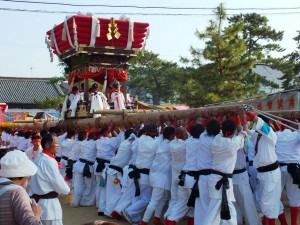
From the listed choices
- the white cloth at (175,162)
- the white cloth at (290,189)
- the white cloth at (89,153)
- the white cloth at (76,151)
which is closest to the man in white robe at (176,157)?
the white cloth at (175,162)

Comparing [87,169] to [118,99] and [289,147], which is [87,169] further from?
[118,99]

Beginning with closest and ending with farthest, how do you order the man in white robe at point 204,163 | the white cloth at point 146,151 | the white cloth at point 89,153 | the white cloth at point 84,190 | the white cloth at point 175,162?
the man in white robe at point 204,163 → the white cloth at point 175,162 → the white cloth at point 146,151 → the white cloth at point 89,153 → the white cloth at point 84,190

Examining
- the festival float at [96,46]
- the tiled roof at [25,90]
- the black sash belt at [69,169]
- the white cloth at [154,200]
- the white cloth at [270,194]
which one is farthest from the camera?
the tiled roof at [25,90]

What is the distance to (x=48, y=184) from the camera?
16.1 ft

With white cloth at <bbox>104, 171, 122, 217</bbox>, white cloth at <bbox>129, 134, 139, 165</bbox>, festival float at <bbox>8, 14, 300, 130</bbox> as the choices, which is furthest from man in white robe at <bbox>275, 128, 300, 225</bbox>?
Result: festival float at <bbox>8, 14, 300, 130</bbox>

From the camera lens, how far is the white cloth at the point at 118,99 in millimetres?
13258

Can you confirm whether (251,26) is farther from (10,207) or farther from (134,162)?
(10,207)

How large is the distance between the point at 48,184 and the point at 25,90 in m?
33.4

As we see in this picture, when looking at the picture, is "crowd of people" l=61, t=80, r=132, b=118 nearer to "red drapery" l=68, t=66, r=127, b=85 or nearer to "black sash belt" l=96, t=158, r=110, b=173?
"red drapery" l=68, t=66, r=127, b=85

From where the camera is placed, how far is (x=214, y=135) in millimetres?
5996

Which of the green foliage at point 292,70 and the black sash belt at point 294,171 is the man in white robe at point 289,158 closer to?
the black sash belt at point 294,171

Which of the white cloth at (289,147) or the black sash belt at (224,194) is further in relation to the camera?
the white cloth at (289,147)

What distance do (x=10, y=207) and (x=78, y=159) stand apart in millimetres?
6663

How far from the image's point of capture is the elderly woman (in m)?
2.94
